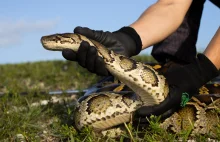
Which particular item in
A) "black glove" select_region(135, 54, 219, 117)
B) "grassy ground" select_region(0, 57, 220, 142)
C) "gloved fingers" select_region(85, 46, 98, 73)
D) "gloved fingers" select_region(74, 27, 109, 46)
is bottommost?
"grassy ground" select_region(0, 57, 220, 142)

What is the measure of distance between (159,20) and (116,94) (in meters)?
1.34

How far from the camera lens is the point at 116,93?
4.22 m

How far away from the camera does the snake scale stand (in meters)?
3.93

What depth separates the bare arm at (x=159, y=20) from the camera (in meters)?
4.94

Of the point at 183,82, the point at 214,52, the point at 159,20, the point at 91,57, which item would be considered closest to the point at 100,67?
the point at 91,57

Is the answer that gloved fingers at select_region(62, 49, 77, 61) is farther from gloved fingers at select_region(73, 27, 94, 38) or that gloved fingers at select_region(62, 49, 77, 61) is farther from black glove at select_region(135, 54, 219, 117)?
black glove at select_region(135, 54, 219, 117)

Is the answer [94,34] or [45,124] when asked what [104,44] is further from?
[45,124]

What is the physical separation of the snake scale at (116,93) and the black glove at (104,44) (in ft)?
0.30

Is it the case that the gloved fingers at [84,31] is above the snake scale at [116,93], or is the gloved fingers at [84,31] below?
above

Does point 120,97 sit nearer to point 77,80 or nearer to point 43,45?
point 43,45

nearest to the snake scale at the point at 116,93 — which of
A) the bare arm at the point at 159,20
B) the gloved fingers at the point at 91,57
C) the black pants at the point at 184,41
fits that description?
the gloved fingers at the point at 91,57

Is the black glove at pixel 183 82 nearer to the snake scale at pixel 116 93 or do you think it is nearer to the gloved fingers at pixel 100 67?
the snake scale at pixel 116 93

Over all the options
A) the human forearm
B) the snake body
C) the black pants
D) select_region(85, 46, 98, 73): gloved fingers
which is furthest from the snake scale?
the black pants

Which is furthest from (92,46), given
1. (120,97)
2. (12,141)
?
(12,141)
